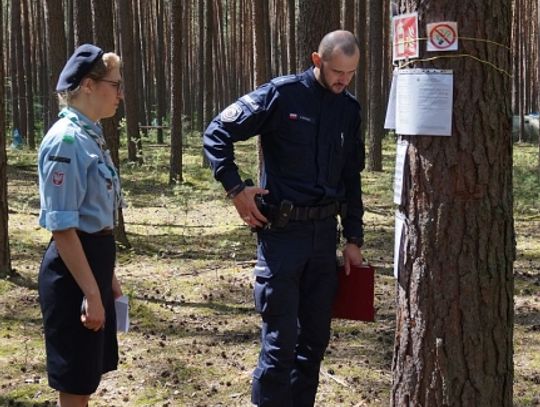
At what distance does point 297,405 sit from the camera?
143 inches

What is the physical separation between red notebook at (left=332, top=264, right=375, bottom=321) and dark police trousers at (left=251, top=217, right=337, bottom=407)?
0.24 ft

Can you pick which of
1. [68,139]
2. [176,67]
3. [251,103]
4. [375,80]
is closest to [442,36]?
[251,103]

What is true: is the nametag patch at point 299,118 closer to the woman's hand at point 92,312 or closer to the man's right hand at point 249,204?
the man's right hand at point 249,204

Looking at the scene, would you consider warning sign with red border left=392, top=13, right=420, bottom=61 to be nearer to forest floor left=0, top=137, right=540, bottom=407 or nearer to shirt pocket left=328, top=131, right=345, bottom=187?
shirt pocket left=328, top=131, right=345, bottom=187

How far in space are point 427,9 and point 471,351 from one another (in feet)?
4.26

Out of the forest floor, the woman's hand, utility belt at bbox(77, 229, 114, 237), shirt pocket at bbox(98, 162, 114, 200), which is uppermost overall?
shirt pocket at bbox(98, 162, 114, 200)

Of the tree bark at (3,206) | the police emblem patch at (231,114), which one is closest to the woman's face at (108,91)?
the police emblem patch at (231,114)

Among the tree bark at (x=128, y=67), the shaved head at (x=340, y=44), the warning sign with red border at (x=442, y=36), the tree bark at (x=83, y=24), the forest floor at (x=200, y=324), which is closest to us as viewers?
the warning sign with red border at (x=442, y=36)

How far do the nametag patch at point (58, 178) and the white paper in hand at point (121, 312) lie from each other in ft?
2.19

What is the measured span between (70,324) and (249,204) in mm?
968

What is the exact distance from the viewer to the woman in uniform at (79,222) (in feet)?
8.95

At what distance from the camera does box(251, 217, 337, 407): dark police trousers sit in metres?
3.38

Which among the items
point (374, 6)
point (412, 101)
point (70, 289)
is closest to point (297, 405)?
point (70, 289)

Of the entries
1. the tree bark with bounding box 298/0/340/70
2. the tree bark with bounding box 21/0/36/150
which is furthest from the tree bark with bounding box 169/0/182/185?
the tree bark with bounding box 21/0/36/150
